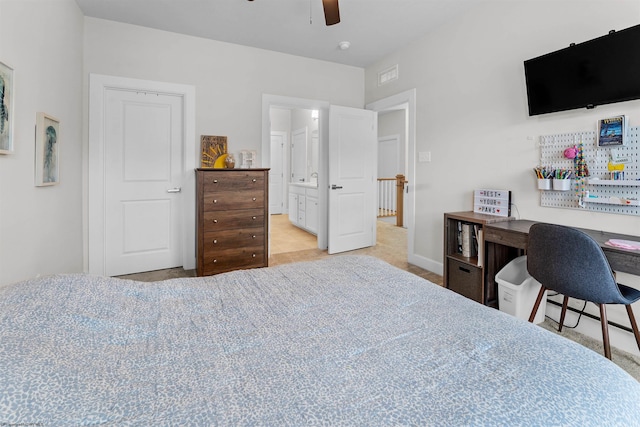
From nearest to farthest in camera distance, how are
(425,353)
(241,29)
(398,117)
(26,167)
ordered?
(425,353), (26,167), (241,29), (398,117)

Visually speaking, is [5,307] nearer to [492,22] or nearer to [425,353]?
[425,353]

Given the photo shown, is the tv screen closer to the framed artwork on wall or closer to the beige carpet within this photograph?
the beige carpet

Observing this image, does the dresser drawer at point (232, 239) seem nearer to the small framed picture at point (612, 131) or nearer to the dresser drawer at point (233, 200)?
the dresser drawer at point (233, 200)

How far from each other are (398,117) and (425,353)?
7269 mm

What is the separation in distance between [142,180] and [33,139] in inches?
58.5

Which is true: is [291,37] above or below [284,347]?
above

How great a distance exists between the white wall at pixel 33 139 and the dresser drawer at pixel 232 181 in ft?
3.92

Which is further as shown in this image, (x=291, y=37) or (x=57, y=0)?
(x=291, y=37)

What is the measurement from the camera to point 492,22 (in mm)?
2867

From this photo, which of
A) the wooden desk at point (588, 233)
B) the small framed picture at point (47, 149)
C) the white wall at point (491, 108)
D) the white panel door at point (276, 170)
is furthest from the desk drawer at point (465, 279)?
the white panel door at point (276, 170)

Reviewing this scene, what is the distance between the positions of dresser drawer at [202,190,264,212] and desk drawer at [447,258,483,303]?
2050mm

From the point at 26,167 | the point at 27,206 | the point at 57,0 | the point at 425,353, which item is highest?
the point at 57,0

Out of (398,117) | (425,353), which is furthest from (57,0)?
(398,117)

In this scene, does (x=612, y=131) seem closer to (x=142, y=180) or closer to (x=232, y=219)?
(x=232, y=219)
